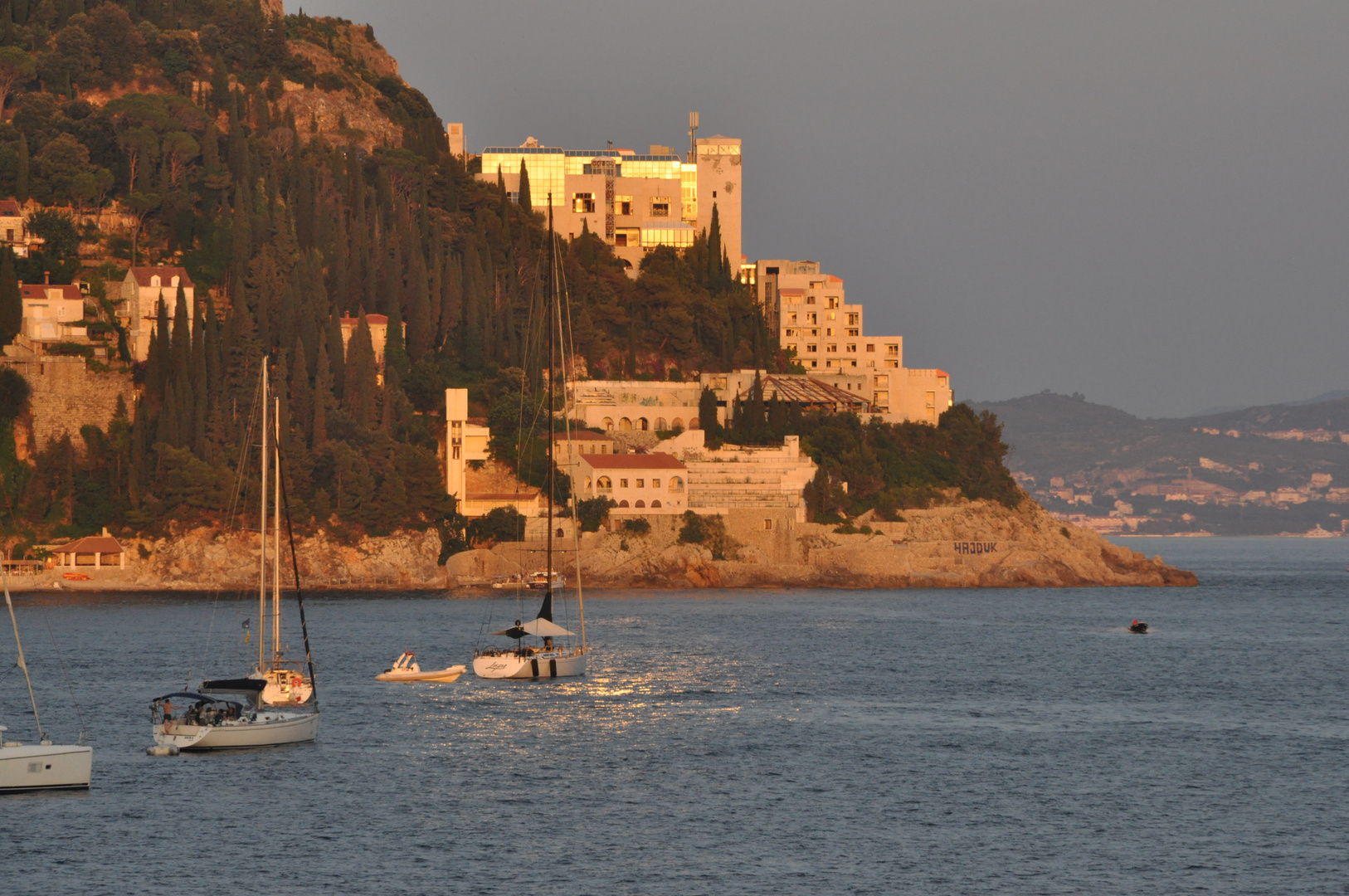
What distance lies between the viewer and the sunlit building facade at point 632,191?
13150 centimetres

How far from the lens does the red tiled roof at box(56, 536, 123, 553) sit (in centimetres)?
8838

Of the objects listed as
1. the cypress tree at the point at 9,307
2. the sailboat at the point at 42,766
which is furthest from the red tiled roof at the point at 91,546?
the sailboat at the point at 42,766

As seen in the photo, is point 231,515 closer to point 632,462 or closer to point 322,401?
point 322,401

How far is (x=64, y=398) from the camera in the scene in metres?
92.4

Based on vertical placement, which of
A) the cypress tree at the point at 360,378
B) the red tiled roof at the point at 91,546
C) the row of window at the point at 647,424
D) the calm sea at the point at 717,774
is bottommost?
the calm sea at the point at 717,774

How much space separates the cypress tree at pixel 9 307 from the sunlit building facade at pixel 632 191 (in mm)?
45709

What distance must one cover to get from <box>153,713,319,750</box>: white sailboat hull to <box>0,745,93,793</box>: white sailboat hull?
4.78 m

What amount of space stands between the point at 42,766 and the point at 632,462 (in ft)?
218

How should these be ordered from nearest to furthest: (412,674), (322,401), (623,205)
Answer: (412,674) < (322,401) < (623,205)

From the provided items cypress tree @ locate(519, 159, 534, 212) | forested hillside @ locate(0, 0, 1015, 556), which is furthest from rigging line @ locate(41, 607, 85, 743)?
cypress tree @ locate(519, 159, 534, 212)

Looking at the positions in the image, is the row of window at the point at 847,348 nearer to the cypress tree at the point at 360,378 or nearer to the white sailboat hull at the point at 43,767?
the cypress tree at the point at 360,378

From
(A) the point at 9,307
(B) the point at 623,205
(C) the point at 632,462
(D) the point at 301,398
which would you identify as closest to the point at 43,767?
(D) the point at 301,398

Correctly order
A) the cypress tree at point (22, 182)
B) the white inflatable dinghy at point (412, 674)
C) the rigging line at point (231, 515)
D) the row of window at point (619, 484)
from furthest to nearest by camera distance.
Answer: the cypress tree at point (22, 182)
the row of window at point (619, 484)
the rigging line at point (231, 515)
the white inflatable dinghy at point (412, 674)

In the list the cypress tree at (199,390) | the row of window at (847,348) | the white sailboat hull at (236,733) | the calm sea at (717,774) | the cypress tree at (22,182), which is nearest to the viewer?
the calm sea at (717,774)
